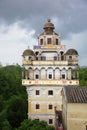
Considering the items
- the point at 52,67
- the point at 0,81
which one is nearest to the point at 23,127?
the point at 52,67

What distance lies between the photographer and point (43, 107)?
52.0 meters

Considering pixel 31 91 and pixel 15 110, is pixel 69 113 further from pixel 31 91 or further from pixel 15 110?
pixel 15 110

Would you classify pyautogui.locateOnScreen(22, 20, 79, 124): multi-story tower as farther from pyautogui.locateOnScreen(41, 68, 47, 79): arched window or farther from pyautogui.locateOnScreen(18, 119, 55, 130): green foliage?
pyautogui.locateOnScreen(18, 119, 55, 130): green foliage

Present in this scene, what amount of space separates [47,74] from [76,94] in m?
14.0

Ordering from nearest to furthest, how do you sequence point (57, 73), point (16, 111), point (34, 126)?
point (34, 126), point (57, 73), point (16, 111)

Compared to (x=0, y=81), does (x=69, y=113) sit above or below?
below

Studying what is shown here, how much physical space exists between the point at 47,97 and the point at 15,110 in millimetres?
10394

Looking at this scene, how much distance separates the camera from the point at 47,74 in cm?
5266

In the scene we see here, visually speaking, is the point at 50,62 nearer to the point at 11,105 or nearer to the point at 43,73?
the point at 43,73

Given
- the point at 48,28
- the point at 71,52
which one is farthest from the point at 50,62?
the point at 48,28

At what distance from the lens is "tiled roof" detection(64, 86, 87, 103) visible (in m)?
37.4

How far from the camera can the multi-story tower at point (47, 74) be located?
171ft

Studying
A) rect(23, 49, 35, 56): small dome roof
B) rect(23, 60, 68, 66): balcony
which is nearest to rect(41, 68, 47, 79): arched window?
rect(23, 60, 68, 66): balcony

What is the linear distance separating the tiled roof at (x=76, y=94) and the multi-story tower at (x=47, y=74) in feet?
35.6
